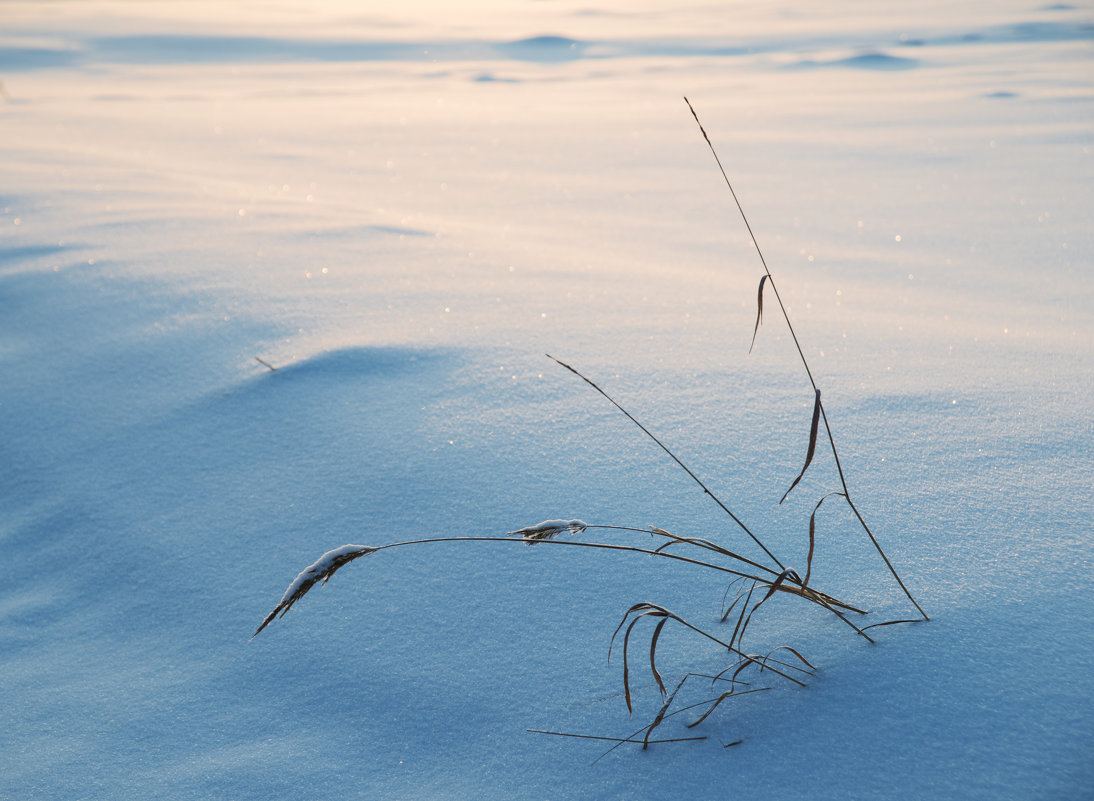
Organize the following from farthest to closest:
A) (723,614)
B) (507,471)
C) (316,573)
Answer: (507,471)
(723,614)
(316,573)

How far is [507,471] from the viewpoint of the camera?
3.74ft

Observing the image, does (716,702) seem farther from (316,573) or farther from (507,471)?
(507,471)

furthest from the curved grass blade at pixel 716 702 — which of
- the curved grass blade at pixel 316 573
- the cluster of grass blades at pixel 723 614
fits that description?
the curved grass blade at pixel 316 573

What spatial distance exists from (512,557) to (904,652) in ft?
1.39

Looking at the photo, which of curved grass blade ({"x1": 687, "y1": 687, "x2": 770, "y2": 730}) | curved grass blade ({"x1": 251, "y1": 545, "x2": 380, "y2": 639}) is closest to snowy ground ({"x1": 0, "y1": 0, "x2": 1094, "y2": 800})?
curved grass blade ({"x1": 687, "y1": 687, "x2": 770, "y2": 730})

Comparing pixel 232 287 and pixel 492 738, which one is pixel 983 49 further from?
pixel 492 738

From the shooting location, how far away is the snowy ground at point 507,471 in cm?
74

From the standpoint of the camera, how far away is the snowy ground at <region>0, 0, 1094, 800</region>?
2.43 ft

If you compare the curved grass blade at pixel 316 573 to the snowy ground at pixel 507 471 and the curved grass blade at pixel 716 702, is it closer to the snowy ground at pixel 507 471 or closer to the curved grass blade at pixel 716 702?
the snowy ground at pixel 507 471

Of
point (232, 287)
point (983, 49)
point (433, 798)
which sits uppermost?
point (983, 49)

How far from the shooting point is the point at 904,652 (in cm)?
77

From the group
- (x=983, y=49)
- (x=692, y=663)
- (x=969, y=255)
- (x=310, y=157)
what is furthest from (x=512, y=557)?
(x=983, y=49)

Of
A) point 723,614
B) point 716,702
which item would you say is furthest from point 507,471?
point 716,702

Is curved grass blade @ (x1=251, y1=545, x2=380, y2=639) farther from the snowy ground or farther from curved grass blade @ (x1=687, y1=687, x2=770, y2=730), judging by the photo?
curved grass blade @ (x1=687, y1=687, x2=770, y2=730)
